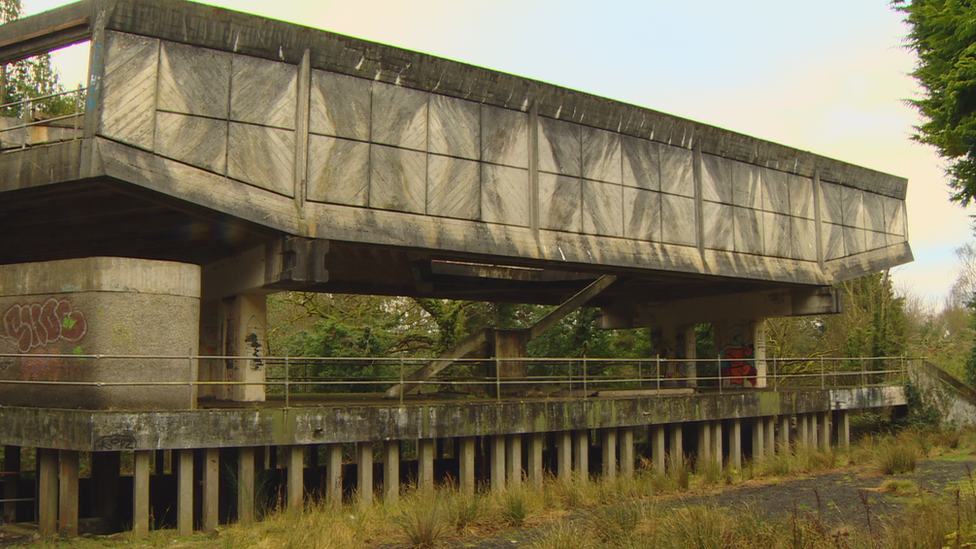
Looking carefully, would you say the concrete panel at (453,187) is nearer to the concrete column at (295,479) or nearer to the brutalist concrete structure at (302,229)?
the brutalist concrete structure at (302,229)

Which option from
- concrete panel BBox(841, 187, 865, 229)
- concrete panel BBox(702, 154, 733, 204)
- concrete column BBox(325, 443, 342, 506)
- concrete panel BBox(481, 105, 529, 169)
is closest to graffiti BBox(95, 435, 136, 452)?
concrete column BBox(325, 443, 342, 506)

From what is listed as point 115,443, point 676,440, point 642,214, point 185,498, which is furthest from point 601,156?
point 115,443

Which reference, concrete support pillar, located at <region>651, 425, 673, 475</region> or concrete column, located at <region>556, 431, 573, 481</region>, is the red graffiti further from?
concrete support pillar, located at <region>651, 425, 673, 475</region>

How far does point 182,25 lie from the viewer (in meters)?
14.2

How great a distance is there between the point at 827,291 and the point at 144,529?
21.0 m

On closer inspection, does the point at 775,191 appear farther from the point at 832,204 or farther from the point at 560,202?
the point at 560,202

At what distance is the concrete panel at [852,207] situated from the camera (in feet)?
88.0

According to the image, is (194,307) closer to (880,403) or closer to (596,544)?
(596,544)

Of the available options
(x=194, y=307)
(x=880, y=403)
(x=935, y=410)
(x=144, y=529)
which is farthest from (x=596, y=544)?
(x=935, y=410)

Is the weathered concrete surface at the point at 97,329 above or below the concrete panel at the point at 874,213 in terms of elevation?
below

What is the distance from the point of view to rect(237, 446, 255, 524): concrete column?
12.9 meters

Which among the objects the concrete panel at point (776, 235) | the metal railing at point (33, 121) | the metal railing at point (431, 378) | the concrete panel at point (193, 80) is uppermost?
the concrete panel at point (193, 80)

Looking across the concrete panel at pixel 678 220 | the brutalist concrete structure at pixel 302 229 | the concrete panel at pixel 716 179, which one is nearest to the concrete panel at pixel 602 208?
the brutalist concrete structure at pixel 302 229

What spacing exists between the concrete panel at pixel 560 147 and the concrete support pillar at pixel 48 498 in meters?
11.3
